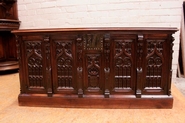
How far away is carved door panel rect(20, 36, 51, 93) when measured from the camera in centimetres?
172

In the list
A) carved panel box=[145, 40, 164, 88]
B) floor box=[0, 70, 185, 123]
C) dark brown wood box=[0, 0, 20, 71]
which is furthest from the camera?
dark brown wood box=[0, 0, 20, 71]

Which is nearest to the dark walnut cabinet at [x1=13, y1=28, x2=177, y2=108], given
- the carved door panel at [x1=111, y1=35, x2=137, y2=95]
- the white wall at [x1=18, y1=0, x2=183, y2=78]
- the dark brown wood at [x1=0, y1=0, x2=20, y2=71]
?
the carved door panel at [x1=111, y1=35, x2=137, y2=95]

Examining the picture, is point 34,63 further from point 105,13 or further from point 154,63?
point 105,13

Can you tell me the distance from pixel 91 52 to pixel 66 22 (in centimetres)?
140

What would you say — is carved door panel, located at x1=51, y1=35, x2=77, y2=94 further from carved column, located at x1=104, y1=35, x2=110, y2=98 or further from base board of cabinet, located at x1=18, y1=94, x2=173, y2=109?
carved column, located at x1=104, y1=35, x2=110, y2=98

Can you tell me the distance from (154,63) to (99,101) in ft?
2.27

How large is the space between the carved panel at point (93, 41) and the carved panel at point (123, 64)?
0.54 ft

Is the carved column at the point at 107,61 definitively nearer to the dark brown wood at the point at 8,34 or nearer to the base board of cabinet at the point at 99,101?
the base board of cabinet at the point at 99,101

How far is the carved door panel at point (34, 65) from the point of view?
1.72m

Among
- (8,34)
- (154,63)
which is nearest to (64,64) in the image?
(154,63)

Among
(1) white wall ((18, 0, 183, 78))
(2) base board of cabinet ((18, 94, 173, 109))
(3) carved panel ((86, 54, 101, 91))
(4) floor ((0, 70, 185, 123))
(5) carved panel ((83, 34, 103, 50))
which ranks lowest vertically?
(4) floor ((0, 70, 185, 123))

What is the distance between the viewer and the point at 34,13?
301 cm

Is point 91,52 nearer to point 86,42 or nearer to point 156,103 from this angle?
point 86,42

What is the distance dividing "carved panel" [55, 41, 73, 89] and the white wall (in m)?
1.21
